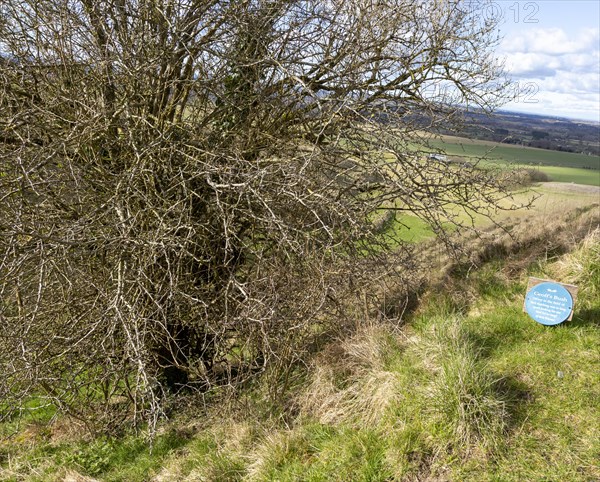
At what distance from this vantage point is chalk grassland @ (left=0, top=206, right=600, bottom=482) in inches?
132

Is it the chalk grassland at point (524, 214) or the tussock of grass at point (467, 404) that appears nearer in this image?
the tussock of grass at point (467, 404)

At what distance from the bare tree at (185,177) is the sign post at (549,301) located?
94 centimetres

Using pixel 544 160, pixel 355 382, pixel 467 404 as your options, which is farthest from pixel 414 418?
pixel 544 160

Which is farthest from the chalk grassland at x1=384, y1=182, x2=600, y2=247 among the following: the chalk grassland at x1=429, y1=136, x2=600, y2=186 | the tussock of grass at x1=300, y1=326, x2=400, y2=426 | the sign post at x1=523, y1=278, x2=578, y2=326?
the tussock of grass at x1=300, y1=326, x2=400, y2=426

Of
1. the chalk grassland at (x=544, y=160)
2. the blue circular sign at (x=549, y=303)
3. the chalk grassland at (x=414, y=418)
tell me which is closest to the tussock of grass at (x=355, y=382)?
the chalk grassland at (x=414, y=418)

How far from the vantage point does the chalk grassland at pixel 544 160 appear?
698cm

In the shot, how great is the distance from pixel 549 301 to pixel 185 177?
3.40m

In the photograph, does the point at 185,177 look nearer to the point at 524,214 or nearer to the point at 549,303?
the point at 549,303

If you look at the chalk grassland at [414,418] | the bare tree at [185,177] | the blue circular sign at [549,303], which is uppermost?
the bare tree at [185,177]

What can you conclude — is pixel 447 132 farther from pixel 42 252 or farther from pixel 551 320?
pixel 42 252

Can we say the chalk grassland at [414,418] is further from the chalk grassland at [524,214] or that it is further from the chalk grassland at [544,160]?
the chalk grassland at [544,160]

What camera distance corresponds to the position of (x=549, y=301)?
4605 mm

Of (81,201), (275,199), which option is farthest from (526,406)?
(81,201)

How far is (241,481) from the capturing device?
3.81 m
